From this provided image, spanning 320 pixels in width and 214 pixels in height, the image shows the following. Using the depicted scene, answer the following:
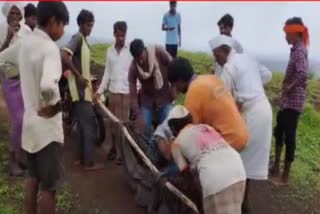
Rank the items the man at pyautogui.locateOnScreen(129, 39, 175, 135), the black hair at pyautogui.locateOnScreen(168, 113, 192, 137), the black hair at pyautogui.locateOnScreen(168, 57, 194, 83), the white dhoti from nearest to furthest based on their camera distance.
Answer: the black hair at pyautogui.locateOnScreen(168, 113, 192, 137), the black hair at pyautogui.locateOnScreen(168, 57, 194, 83), the white dhoti, the man at pyautogui.locateOnScreen(129, 39, 175, 135)

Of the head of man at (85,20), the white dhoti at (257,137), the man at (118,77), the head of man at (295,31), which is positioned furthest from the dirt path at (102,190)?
the head of man at (295,31)

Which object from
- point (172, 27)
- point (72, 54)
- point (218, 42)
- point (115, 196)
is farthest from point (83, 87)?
point (172, 27)

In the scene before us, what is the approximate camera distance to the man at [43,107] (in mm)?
4262

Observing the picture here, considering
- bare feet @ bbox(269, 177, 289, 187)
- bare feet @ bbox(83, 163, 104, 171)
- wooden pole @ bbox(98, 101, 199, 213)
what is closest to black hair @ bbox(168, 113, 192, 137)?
wooden pole @ bbox(98, 101, 199, 213)

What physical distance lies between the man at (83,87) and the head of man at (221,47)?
1644 millimetres

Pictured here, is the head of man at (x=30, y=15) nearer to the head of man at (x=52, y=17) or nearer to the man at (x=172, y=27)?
the head of man at (x=52, y=17)

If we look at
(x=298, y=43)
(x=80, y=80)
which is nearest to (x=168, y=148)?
(x=80, y=80)

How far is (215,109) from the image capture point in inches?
181

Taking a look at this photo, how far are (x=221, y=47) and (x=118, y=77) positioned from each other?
2.08 metres

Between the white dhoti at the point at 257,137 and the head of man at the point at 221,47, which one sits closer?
the head of man at the point at 221,47

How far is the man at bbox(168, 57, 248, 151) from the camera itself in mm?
4547

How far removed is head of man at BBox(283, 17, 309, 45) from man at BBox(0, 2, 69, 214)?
2849 mm

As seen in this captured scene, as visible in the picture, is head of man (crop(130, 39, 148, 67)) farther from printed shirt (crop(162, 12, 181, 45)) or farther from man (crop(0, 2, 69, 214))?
printed shirt (crop(162, 12, 181, 45))

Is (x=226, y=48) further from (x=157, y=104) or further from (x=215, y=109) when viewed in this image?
(x=157, y=104)
